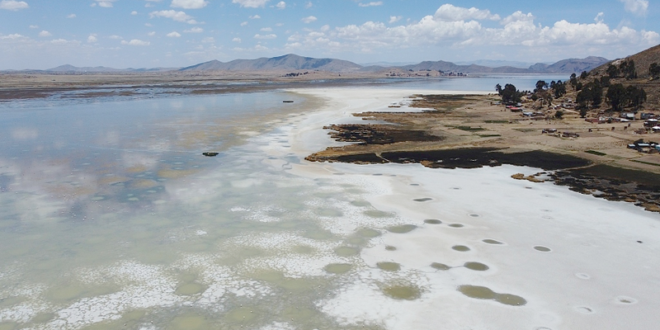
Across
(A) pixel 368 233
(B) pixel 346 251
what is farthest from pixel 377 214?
(B) pixel 346 251

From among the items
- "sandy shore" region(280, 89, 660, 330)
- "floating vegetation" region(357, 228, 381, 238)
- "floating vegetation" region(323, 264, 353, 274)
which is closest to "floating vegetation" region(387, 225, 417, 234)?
"sandy shore" region(280, 89, 660, 330)

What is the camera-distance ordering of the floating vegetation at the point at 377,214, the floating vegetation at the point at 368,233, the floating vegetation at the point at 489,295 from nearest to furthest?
the floating vegetation at the point at 489,295, the floating vegetation at the point at 368,233, the floating vegetation at the point at 377,214

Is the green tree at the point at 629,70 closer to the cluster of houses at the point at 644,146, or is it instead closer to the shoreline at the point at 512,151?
the shoreline at the point at 512,151

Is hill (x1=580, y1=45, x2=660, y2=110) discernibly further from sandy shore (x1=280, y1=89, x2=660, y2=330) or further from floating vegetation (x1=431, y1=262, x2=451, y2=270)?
floating vegetation (x1=431, y1=262, x2=451, y2=270)

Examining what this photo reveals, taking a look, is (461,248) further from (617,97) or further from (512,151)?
(617,97)

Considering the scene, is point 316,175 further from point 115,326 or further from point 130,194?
point 115,326

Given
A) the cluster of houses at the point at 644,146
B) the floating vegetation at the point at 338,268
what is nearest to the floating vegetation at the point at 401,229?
the floating vegetation at the point at 338,268
